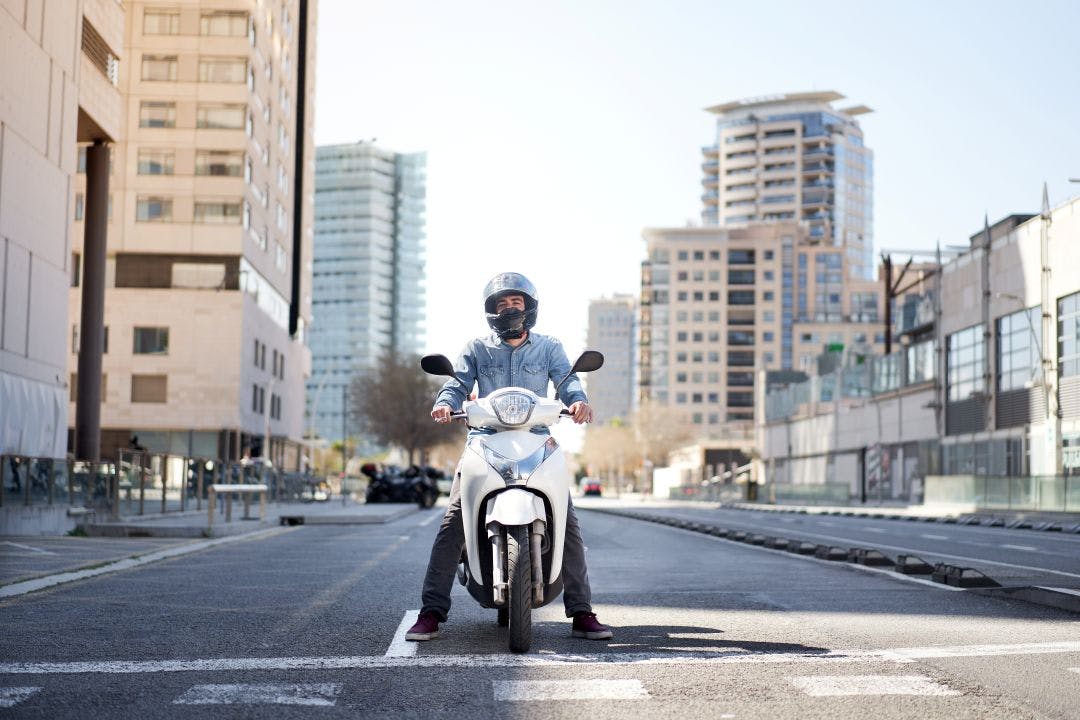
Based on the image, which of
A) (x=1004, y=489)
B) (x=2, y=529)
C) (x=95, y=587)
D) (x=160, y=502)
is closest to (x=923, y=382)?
(x=1004, y=489)

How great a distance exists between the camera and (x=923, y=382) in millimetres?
63312

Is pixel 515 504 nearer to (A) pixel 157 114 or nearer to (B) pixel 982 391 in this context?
(B) pixel 982 391

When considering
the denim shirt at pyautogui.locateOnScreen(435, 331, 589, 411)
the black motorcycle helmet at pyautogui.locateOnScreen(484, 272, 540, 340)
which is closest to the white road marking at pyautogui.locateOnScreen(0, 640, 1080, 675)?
the denim shirt at pyautogui.locateOnScreen(435, 331, 589, 411)

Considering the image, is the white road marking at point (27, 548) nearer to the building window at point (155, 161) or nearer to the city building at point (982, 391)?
the city building at point (982, 391)

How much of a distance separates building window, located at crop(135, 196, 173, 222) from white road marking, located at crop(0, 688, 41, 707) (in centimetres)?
6063

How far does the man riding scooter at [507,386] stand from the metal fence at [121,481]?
12.7 m

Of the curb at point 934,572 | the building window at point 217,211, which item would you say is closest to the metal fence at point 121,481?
the curb at point 934,572

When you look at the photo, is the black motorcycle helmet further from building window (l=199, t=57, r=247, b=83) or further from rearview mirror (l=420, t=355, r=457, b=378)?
building window (l=199, t=57, r=247, b=83)

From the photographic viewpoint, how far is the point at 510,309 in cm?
718

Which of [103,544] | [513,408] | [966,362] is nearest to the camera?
[513,408]

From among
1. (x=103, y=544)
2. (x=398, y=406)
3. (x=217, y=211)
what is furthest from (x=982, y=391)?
(x=103, y=544)

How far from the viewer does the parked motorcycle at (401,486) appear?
46.6 m

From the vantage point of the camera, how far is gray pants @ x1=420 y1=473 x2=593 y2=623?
6.95 meters

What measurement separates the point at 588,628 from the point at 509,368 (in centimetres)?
143
